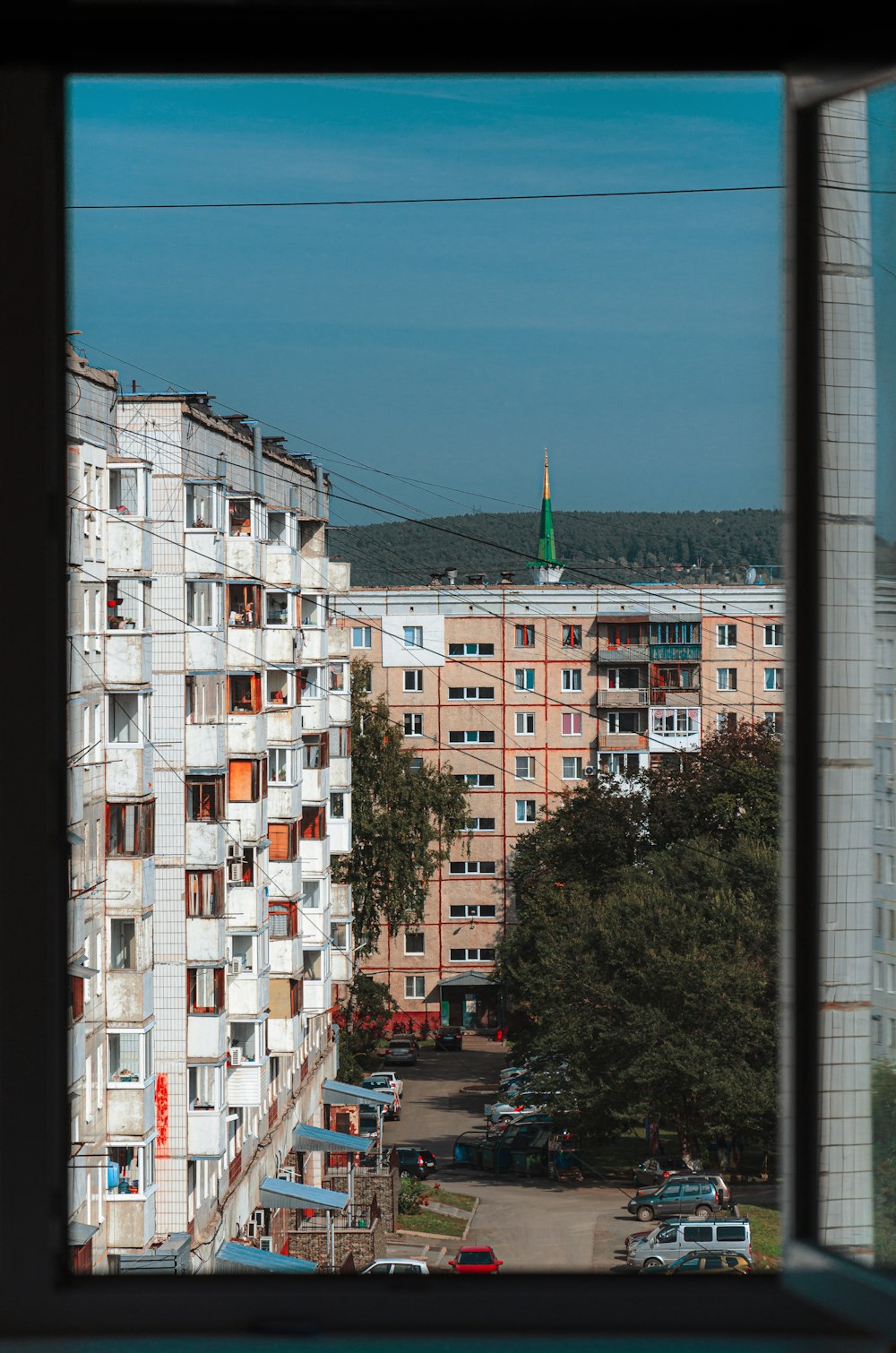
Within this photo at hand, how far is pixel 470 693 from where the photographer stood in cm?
1577

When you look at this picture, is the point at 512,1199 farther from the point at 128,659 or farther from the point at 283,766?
the point at 128,659

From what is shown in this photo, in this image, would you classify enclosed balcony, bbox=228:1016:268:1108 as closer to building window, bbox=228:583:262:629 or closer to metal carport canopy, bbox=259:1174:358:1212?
metal carport canopy, bbox=259:1174:358:1212

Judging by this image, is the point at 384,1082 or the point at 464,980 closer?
the point at 384,1082

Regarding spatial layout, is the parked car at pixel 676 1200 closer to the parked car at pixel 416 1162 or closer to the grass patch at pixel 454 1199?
the grass patch at pixel 454 1199

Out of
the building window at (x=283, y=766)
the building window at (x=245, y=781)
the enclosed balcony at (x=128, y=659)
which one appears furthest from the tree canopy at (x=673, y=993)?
the enclosed balcony at (x=128, y=659)

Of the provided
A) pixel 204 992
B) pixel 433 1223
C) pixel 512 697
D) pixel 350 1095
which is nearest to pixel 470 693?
pixel 512 697

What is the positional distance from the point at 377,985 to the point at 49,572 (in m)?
13.7

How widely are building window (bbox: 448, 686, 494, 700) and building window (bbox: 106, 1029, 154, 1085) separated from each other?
9.67 m

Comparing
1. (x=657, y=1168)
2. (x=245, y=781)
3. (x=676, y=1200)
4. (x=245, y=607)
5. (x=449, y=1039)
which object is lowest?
(x=449, y=1039)

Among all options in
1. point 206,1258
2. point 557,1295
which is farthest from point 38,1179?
point 206,1258

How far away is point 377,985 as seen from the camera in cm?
1413

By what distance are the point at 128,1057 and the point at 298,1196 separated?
4.21 ft

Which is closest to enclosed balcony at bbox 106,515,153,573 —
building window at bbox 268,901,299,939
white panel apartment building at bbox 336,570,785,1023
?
building window at bbox 268,901,299,939
